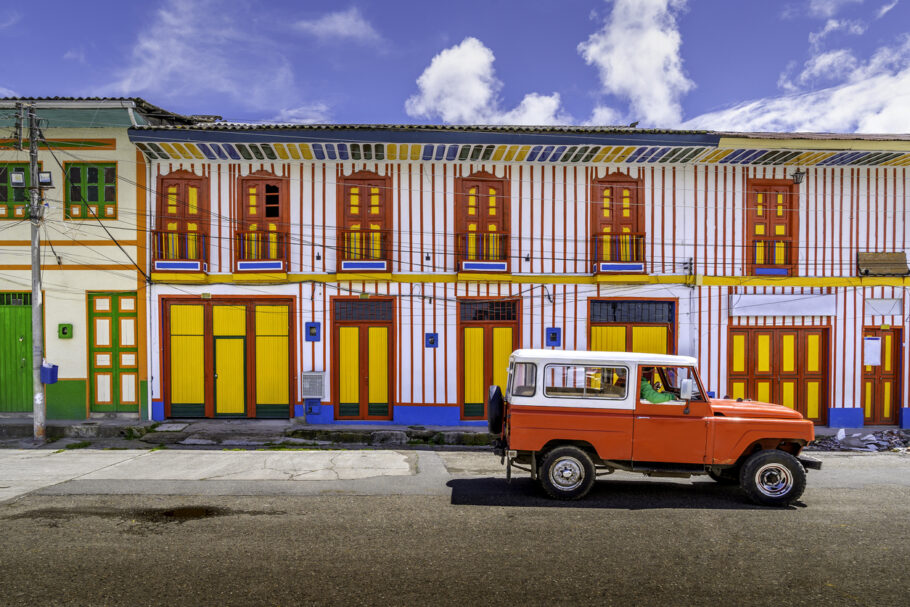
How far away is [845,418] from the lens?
13.8 metres

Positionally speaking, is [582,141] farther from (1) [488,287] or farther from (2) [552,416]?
(2) [552,416]

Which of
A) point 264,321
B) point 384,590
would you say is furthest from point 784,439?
point 264,321

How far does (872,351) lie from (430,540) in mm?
13434

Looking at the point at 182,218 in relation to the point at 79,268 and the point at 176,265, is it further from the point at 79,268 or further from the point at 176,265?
the point at 79,268

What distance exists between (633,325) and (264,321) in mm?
9230

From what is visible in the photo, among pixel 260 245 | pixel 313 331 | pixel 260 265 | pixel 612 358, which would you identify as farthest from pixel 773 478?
pixel 260 245

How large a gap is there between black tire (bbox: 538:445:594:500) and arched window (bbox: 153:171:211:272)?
1001cm

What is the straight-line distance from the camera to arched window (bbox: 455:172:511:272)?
44.7 feet

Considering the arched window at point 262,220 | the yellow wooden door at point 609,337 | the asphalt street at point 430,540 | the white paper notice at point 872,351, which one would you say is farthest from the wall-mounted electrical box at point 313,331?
the white paper notice at point 872,351

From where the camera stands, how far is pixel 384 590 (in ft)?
16.4

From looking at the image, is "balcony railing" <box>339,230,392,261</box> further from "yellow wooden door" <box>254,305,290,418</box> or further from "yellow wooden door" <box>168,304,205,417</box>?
Answer: "yellow wooden door" <box>168,304,205,417</box>

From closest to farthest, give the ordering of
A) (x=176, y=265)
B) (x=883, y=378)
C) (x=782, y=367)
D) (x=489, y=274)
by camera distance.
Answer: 1. (x=176, y=265)
2. (x=489, y=274)
3. (x=782, y=367)
4. (x=883, y=378)

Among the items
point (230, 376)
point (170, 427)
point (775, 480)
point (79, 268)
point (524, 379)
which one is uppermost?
point (79, 268)

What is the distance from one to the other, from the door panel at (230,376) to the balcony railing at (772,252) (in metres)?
13.1
